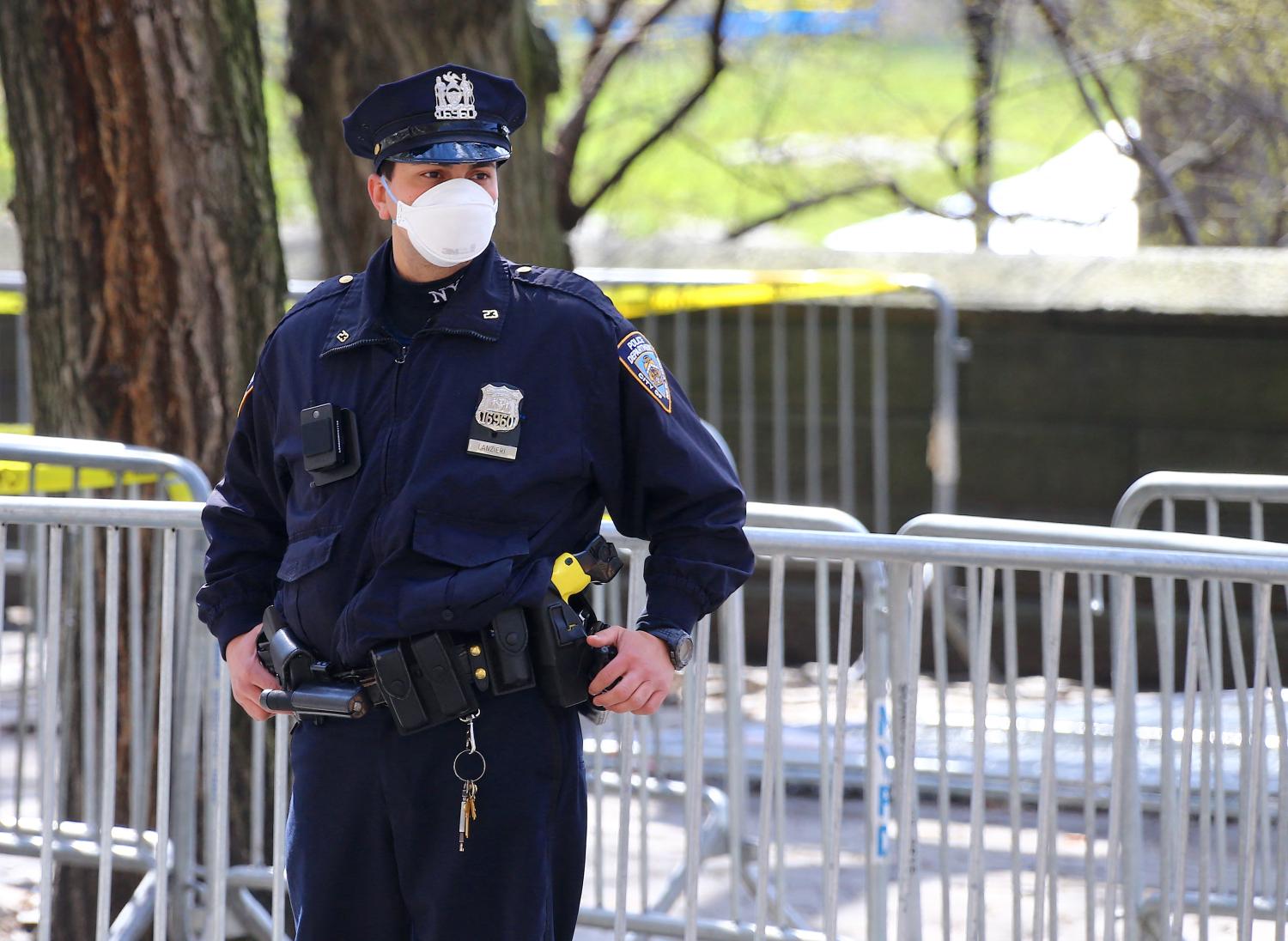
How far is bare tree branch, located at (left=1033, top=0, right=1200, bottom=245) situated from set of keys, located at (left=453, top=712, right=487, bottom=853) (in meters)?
6.10

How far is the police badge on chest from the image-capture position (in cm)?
252

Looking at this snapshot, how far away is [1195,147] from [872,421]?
2.63 m

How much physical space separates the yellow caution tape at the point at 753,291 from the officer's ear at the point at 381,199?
393 centimetres

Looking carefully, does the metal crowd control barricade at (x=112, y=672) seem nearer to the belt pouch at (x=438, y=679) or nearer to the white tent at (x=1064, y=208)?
the belt pouch at (x=438, y=679)

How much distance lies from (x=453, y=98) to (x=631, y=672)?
965 mm

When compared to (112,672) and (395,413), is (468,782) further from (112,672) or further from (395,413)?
(112,672)

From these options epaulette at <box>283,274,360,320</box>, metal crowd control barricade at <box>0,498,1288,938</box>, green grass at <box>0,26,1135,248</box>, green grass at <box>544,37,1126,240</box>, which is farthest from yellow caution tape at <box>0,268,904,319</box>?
epaulette at <box>283,274,360,320</box>

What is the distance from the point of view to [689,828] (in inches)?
129

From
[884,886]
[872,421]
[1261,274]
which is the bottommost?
[884,886]

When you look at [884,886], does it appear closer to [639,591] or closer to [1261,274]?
[639,591]

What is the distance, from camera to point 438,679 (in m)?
2.49

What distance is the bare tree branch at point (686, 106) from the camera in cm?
794

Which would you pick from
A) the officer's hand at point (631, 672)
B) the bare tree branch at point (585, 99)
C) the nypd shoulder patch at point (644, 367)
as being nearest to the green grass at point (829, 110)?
the bare tree branch at point (585, 99)

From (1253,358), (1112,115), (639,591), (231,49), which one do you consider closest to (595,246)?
(1112,115)
